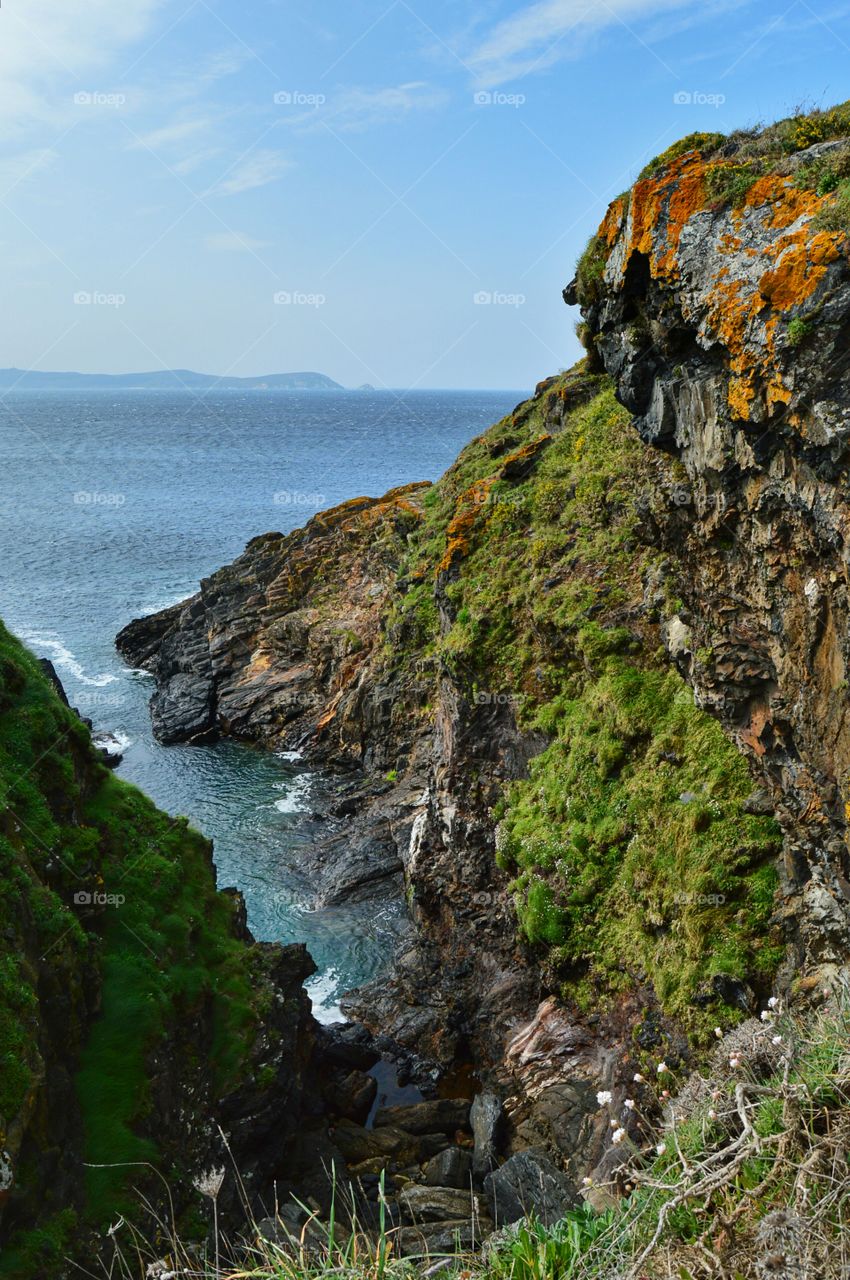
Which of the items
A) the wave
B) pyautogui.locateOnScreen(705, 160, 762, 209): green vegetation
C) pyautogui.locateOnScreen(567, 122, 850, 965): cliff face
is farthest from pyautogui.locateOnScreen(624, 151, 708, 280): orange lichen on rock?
the wave

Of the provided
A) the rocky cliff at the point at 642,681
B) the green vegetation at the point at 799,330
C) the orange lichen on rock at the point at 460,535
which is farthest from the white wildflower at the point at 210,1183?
the orange lichen on rock at the point at 460,535

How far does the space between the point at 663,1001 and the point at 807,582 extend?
9.99m

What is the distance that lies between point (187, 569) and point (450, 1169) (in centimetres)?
6069

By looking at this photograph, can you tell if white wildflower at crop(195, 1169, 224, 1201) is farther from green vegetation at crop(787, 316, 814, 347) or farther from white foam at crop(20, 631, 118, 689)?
white foam at crop(20, 631, 118, 689)

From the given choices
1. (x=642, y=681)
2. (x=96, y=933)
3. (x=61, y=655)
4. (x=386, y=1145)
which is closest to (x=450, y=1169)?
(x=386, y=1145)

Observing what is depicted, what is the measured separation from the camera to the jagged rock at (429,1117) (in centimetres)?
2119

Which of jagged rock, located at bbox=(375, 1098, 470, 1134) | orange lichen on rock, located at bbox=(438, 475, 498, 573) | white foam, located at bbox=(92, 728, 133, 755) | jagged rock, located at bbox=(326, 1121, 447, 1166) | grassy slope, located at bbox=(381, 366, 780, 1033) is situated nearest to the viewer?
grassy slope, located at bbox=(381, 366, 780, 1033)

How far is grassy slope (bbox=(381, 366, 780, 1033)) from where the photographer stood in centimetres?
1805

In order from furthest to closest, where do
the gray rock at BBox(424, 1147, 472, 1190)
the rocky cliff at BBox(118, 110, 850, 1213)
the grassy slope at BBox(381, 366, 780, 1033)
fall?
the gray rock at BBox(424, 1147, 472, 1190) → the grassy slope at BBox(381, 366, 780, 1033) → the rocky cliff at BBox(118, 110, 850, 1213)

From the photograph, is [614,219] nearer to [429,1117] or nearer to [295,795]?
[429,1117]

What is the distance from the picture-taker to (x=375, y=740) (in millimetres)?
40875

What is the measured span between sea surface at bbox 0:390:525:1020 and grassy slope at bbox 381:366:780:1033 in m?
9.19

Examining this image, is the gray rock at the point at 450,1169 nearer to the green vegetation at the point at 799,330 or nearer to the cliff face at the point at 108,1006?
the cliff face at the point at 108,1006

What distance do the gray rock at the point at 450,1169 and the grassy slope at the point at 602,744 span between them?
4.31 metres
